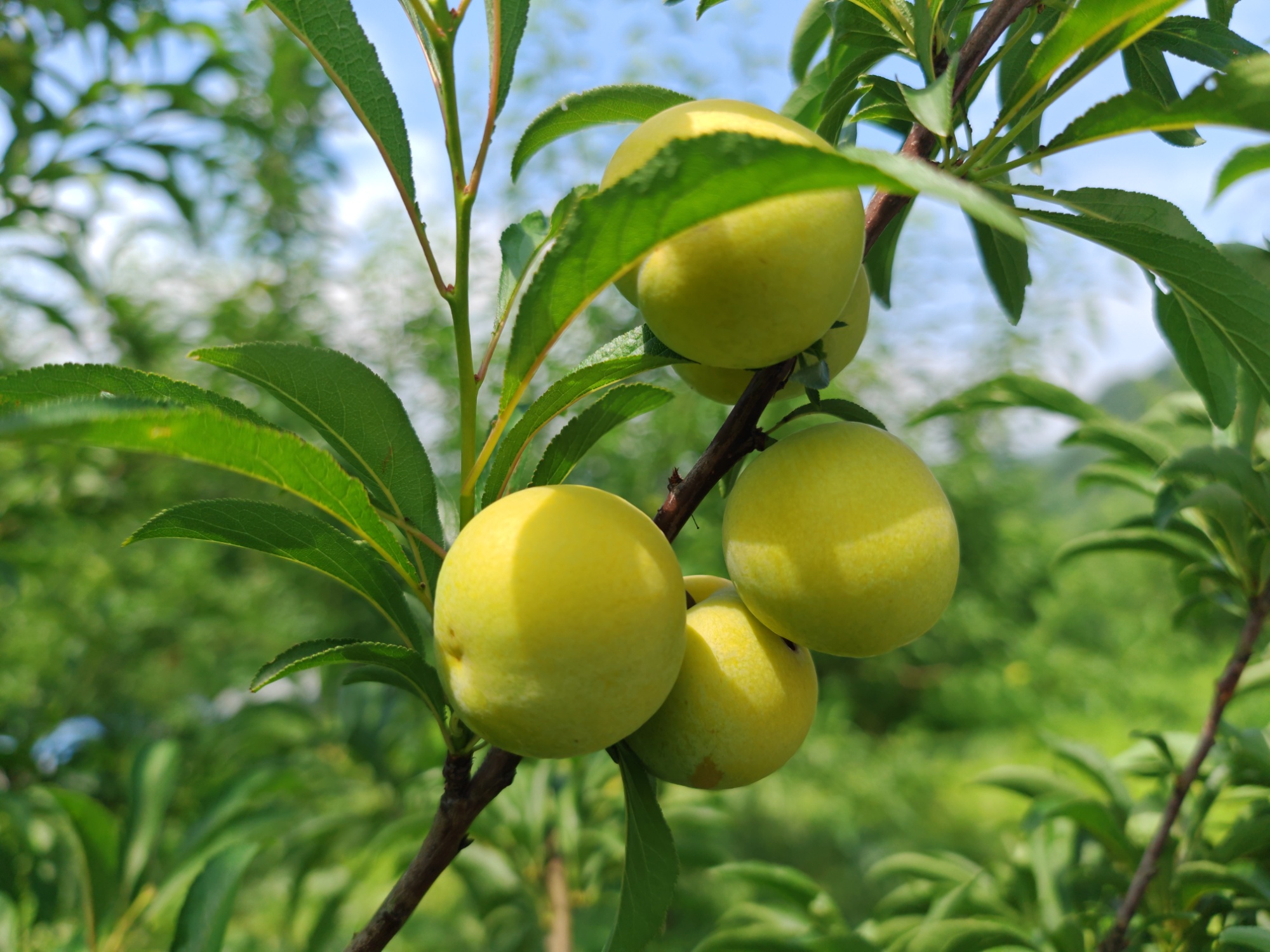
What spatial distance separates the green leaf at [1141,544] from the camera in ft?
2.63

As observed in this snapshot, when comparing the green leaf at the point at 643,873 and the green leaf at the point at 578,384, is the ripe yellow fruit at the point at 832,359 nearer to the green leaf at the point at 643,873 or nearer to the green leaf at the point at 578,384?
the green leaf at the point at 578,384

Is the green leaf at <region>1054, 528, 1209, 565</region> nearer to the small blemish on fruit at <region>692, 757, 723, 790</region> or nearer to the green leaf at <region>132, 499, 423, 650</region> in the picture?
the small blemish on fruit at <region>692, 757, 723, 790</region>

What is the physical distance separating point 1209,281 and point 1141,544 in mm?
515

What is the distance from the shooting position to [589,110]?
1.61 ft

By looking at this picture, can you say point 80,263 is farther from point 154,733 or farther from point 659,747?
point 659,747

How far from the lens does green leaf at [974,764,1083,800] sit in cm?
89

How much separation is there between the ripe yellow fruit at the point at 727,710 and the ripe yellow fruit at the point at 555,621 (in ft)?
0.17

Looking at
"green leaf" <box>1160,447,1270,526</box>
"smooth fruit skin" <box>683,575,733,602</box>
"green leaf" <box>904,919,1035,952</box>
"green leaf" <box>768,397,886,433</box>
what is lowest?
"green leaf" <box>904,919,1035,952</box>

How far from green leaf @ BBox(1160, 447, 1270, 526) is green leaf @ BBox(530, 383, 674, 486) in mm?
431

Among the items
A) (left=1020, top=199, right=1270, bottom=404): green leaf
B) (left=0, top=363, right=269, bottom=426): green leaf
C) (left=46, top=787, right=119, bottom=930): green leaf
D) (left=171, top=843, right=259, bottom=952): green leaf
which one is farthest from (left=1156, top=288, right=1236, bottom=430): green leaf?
(left=46, top=787, right=119, bottom=930): green leaf

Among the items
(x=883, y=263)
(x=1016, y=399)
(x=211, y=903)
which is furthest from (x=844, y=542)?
(x=211, y=903)

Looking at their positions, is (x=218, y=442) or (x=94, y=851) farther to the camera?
(x=94, y=851)

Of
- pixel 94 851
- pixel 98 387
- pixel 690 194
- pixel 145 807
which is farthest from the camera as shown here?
pixel 145 807

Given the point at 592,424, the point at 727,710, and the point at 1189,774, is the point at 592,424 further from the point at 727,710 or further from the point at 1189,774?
the point at 1189,774
